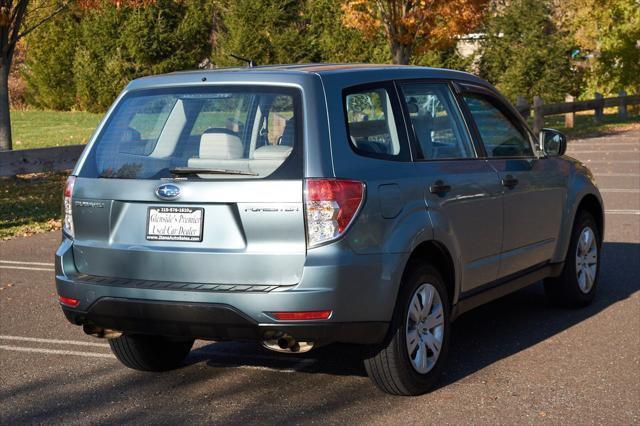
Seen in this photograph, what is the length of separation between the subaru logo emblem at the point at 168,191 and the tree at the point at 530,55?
37.7 metres

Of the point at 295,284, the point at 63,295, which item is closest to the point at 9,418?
the point at 63,295

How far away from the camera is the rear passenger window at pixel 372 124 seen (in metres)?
5.90

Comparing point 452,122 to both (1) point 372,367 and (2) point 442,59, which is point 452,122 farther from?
(2) point 442,59

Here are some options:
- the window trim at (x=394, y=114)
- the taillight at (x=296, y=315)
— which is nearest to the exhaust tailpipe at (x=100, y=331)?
the taillight at (x=296, y=315)

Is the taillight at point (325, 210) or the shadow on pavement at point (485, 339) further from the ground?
the taillight at point (325, 210)

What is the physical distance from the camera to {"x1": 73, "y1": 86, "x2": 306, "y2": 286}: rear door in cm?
554

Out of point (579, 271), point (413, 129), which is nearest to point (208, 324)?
point (413, 129)

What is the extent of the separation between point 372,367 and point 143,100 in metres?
1.92

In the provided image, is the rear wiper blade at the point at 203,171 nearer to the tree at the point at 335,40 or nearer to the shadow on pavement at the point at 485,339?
the shadow on pavement at the point at 485,339

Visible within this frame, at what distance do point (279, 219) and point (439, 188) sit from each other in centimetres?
124

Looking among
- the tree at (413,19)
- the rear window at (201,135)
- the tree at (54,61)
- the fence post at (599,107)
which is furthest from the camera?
the tree at (54,61)

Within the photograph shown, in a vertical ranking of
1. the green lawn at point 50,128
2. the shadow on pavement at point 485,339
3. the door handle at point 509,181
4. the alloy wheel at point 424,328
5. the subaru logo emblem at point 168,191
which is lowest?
the green lawn at point 50,128

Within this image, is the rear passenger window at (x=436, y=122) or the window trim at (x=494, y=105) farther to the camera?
the window trim at (x=494, y=105)

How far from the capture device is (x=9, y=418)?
5.78 m
